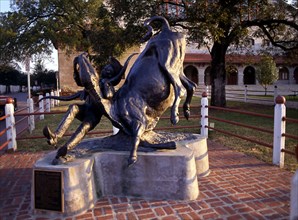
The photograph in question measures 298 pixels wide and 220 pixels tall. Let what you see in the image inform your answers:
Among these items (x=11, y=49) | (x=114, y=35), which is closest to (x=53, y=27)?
(x=11, y=49)

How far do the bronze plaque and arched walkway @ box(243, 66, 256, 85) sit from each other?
36.6 m

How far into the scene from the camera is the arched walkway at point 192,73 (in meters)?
35.4

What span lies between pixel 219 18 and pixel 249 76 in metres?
27.2

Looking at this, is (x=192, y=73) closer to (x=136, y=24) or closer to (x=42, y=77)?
(x=136, y=24)

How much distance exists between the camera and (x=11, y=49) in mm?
A: 20984

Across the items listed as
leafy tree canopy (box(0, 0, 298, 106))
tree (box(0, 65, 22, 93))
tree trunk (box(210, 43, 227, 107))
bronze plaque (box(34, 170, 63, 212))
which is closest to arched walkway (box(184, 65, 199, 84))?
leafy tree canopy (box(0, 0, 298, 106))

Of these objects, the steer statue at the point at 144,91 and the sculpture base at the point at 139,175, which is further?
the steer statue at the point at 144,91

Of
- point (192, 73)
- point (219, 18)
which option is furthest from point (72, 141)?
point (192, 73)

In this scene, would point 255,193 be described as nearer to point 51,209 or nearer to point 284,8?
point 51,209

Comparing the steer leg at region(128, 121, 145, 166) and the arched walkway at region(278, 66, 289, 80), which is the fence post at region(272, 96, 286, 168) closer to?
the steer leg at region(128, 121, 145, 166)

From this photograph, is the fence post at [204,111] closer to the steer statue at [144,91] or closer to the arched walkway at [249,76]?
the steer statue at [144,91]

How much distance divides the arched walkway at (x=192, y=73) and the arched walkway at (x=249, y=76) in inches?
262

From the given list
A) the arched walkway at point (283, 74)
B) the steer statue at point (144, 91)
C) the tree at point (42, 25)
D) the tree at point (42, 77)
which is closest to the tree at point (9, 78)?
the tree at point (42, 77)

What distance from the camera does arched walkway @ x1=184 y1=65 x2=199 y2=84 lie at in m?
35.4
